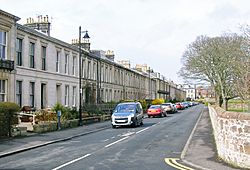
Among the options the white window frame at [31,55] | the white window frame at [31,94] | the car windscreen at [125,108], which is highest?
the white window frame at [31,55]

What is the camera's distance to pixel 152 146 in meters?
16.8

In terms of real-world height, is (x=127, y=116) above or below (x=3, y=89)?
below

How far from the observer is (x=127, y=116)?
27953 mm

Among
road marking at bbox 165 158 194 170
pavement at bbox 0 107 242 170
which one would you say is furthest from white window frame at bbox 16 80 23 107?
road marking at bbox 165 158 194 170

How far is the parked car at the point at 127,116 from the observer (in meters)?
27.9

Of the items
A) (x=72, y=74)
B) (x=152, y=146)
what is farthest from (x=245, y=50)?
(x=72, y=74)

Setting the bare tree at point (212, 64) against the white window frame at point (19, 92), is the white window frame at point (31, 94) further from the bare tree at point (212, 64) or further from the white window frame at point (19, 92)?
the bare tree at point (212, 64)

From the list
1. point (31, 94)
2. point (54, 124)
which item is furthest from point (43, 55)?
point (54, 124)

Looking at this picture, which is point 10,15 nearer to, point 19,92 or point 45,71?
point 19,92

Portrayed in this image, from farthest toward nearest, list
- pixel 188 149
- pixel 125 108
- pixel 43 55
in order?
pixel 43 55, pixel 125 108, pixel 188 149

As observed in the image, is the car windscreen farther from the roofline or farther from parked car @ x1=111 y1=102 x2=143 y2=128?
the roofline

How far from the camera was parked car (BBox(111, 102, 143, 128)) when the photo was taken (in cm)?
2794

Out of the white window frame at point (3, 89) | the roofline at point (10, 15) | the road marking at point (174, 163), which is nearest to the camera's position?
the road marking at point (174, 163)

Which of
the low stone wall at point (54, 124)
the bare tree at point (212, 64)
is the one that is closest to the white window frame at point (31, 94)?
the low stone wall at point (54, 124)
